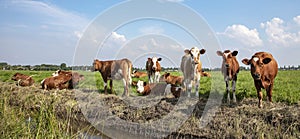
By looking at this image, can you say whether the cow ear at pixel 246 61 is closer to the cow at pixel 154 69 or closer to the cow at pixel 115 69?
the cow at pixel 115 69

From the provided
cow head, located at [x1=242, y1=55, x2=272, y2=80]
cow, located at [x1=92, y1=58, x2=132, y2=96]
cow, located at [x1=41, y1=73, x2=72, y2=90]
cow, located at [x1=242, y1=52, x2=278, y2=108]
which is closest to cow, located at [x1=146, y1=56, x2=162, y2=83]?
cow, located at [x1=92, y1=58, x2=132, y2=96]

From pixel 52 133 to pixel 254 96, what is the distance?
6.71 m

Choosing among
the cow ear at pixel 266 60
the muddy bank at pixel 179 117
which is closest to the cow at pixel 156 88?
the muddy bank at pixel 179 117

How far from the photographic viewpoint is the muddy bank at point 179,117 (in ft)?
19.3

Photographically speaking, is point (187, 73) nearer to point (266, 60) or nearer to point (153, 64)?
point (266, 60)

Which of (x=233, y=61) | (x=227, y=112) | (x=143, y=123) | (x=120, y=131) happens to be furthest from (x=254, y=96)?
(x=120, y=131)

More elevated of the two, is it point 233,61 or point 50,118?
point 233,61

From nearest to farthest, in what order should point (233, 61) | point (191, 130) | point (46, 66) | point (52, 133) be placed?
point (52, 133) < point (191, 130) < point (233, 61) < point (46, 66)

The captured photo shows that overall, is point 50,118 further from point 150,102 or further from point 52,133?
point 150,102

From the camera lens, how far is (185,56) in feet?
35.9

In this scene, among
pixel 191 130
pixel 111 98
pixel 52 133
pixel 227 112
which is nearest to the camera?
pixel 52 133

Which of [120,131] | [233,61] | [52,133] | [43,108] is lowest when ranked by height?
[120,131]

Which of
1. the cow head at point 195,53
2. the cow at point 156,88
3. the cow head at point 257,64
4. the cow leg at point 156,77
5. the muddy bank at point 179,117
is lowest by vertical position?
the muddy bank at point 179,117

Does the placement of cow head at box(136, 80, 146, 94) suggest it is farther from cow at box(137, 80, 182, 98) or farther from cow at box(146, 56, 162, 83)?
cow at box(146, 56, 162, 83)
